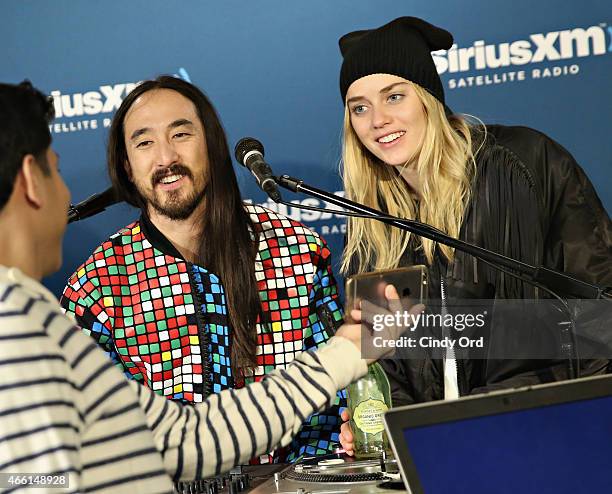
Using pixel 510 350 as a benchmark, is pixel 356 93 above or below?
Answer: above

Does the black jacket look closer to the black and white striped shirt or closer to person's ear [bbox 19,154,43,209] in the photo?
the black and white striped shirt

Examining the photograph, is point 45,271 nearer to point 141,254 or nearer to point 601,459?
point 601,459

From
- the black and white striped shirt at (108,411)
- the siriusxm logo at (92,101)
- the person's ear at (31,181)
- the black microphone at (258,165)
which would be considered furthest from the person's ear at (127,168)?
the person's ear at (31,181)

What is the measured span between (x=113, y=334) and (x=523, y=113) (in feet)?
4.83

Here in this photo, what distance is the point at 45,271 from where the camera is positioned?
50.8 inches

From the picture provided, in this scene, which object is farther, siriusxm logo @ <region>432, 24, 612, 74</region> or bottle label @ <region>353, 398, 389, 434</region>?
siriusxm logo @ <region>432, 24, 612, 74</region>

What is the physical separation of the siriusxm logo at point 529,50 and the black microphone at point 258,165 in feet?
3.95

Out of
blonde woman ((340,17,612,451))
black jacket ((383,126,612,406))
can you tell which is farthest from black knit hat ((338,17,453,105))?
black jacket ((383,126,612,406))

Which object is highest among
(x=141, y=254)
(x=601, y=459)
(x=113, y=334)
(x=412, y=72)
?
(x=412, y=72)

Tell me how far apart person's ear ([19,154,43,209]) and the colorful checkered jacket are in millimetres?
1429

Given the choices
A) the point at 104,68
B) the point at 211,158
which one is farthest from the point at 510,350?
the point at 104,68

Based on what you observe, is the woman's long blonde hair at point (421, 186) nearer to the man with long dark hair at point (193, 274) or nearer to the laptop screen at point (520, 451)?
the man with long dark hair at point (193, 274)

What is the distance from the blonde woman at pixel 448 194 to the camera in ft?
8.34

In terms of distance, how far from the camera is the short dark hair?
1212 millimetres
